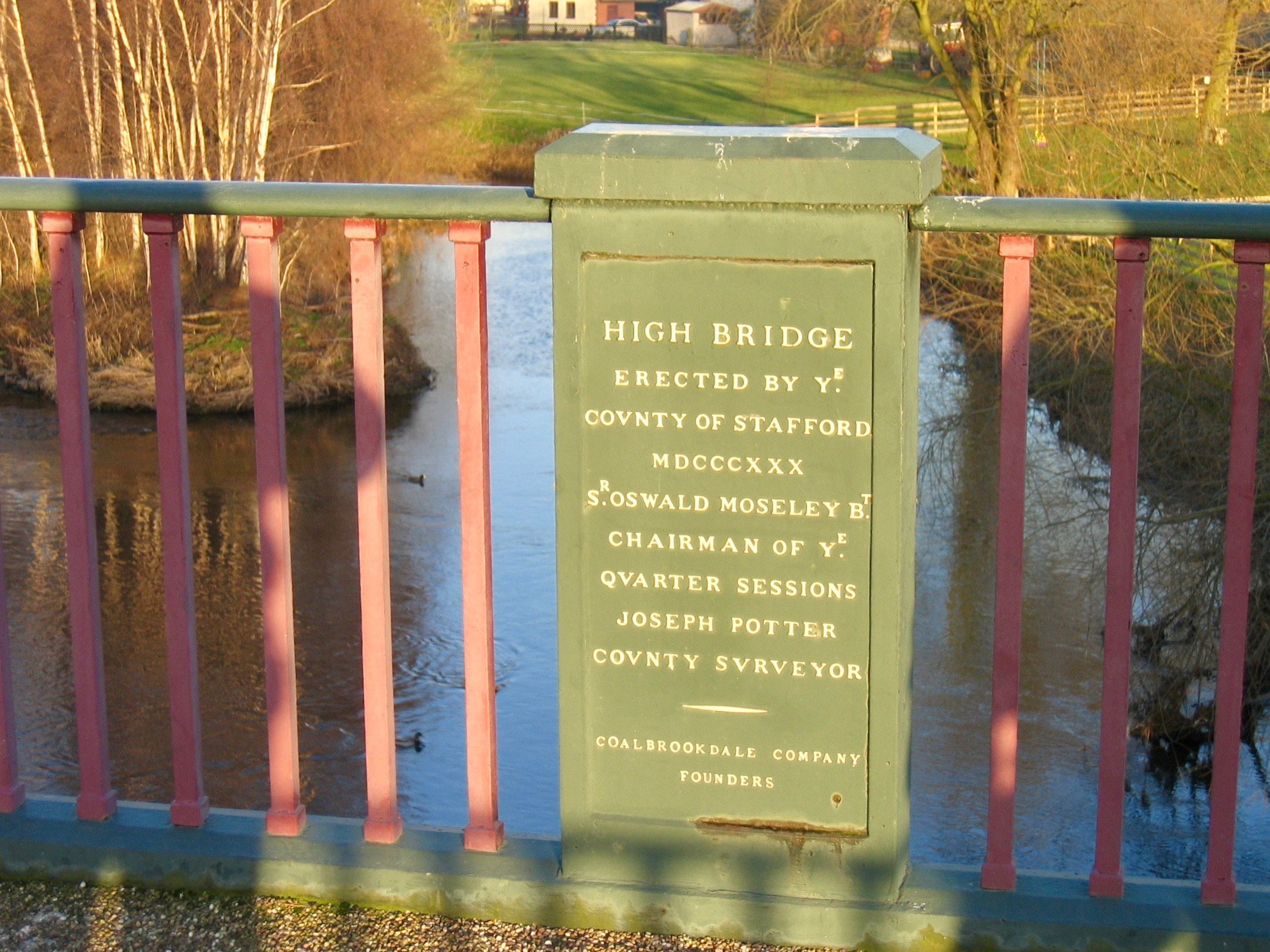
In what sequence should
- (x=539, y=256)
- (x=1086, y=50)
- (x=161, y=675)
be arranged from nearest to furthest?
(x=161, y=675) < (x=1086, y=50) < (x=539, y=256)

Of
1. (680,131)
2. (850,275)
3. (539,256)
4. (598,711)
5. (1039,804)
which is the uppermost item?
(680,131)

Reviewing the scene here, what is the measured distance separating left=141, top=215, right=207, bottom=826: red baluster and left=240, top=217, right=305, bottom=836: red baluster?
131 mm

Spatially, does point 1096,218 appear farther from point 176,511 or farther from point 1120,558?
point 176,511

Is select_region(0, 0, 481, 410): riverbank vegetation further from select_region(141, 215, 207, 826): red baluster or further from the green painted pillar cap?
the green painted pillar cap

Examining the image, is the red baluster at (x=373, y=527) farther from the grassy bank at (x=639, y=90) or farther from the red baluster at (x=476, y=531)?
the grassy bank at (x=639, y=90)

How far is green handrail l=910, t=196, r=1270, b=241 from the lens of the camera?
2.49 meters

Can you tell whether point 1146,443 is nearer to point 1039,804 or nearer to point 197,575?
point 1039,804

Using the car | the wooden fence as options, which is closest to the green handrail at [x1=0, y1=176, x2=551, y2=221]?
the wooden fence

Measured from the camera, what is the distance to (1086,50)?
1330 cm

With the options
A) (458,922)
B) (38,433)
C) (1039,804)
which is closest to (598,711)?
(458,922)

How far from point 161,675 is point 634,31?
74332mm

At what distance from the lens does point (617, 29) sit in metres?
81.3

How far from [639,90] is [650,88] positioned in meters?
0.42

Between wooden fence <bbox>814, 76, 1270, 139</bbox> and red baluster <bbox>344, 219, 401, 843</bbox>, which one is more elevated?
wooden fence <bbox>814, 76, 1270, 139</bbox>
